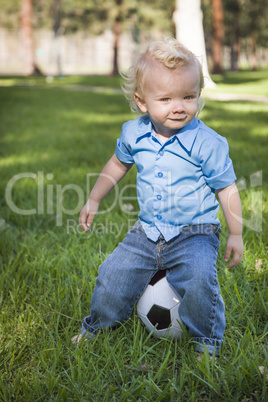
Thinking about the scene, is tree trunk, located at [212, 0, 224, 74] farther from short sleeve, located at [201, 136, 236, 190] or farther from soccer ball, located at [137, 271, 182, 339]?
soccer ball, located at [137, 271, 182, 339]

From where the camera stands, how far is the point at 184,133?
2.07m

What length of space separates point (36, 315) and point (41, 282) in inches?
11.2

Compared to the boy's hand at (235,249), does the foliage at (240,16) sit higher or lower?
lower

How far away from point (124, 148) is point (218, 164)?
515 millimetres

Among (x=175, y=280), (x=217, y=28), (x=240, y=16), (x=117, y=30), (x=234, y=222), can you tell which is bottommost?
(x=117, y=30)

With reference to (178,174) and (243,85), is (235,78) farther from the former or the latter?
(178,174)

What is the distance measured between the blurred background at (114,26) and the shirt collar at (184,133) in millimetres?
10202

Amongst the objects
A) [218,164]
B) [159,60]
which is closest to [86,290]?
[218,164]

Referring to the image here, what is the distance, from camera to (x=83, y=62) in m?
62.0

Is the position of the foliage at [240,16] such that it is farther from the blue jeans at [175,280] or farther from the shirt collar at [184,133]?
the blue jeans at [175,280]

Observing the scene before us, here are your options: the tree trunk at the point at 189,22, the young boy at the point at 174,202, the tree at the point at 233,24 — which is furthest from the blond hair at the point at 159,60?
the tree at the point at 233,24

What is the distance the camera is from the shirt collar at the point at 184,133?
2.05m

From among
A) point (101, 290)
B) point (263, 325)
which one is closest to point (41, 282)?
point (101, 290)

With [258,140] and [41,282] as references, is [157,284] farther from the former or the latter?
[258,140]
